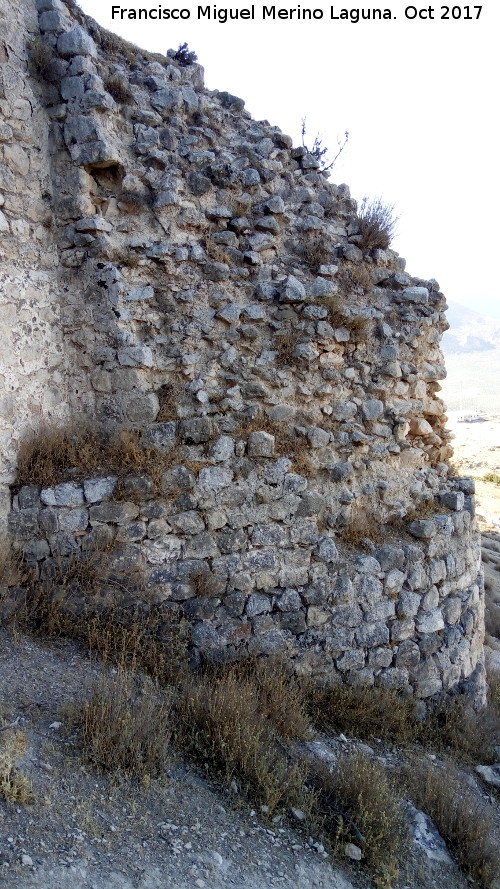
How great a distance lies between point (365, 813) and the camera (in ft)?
12.0

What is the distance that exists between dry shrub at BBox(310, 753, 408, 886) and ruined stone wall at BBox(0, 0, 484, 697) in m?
1.15

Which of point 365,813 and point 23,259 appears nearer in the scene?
point 365,813

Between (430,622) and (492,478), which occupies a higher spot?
(492,478)

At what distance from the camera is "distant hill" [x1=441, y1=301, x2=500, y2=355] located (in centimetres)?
9481

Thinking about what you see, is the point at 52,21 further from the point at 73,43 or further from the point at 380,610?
the point at 380,610

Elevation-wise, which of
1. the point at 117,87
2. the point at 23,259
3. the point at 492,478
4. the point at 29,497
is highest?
the point at 117,87

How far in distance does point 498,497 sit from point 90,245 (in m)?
16.9

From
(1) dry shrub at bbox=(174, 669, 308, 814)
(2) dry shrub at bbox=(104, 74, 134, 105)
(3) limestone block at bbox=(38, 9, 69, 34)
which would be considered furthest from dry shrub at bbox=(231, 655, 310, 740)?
(3) limestone block at bbox=(38, 9, 69, 34)

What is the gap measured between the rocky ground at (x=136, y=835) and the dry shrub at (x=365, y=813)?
0.35ft

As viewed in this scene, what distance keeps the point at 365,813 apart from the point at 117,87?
5.62 m

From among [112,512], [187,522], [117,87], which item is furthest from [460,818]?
[117,87]

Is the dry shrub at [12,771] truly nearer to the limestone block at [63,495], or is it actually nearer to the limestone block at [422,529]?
the limestone block at [63,495]

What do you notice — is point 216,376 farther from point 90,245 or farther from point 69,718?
point 69,718

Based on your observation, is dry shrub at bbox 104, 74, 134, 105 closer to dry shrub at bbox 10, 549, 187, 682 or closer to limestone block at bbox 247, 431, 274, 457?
limestone block at bbox 247, 431, 274, 457
